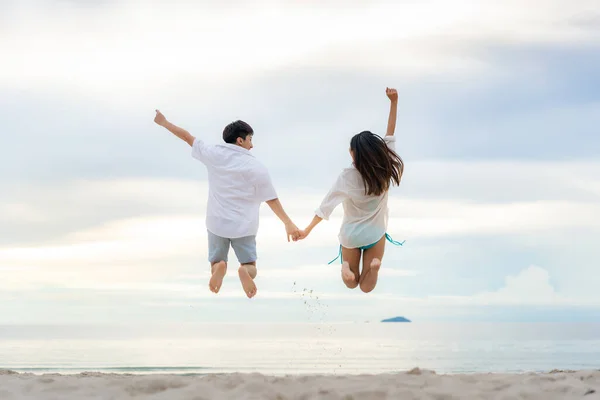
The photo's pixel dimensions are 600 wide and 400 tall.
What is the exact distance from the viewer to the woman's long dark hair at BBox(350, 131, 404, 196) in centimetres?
813

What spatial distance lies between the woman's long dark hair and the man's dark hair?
1.38 m

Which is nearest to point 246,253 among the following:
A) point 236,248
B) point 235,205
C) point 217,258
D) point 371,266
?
point 236,248

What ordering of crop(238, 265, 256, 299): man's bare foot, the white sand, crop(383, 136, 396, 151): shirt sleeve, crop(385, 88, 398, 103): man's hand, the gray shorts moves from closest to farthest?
the white sand, crop(238, 265, 256, 299): man's bare foot, the gray shorts, crop(383, 136, 396, 151): shirt sleeve, crop(385, 88, 398, 103): man's hand

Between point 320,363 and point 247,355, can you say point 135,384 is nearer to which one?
point 320,363

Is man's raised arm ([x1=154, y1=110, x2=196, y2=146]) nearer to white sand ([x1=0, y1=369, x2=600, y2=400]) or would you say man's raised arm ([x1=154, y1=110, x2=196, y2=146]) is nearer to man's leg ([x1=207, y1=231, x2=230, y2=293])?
man's leg ([x1=207, y1=231, x2=230, y2=293])

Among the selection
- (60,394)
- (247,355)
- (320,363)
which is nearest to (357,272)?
(60,394)

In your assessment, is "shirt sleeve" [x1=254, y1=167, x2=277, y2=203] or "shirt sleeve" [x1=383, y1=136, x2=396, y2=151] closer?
"shirt sleeve" [x1=254, y1=167, x2=277, y2=203]

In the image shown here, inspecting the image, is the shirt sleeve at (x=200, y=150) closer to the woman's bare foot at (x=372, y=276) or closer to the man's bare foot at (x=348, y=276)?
the man's bare foot at (x=348, y=276)

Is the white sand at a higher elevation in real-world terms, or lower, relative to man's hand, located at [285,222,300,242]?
lower

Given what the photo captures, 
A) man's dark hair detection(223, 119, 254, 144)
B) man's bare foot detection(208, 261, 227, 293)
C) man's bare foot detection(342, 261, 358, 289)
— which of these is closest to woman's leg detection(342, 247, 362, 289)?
man's bare foot detection(342, 261, 358, 289)

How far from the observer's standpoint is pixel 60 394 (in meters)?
6.21

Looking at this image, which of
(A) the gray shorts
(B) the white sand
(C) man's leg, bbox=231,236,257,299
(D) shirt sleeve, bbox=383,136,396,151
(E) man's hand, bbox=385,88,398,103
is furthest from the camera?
(E) man's hand, bbox=385,88,398,103

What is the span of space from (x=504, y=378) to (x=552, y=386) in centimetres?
58

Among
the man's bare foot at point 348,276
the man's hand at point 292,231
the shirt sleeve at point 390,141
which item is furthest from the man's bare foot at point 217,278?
the shirt sleeve at point 390,141
